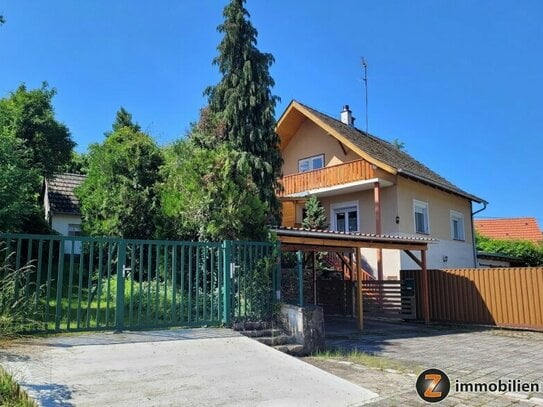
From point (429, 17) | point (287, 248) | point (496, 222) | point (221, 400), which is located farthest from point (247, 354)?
point (496, 222)

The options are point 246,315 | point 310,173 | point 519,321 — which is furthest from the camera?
point 310,173

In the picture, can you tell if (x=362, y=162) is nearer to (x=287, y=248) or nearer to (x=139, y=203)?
(x=287, y=248)

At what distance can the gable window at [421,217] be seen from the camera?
20.8 meters

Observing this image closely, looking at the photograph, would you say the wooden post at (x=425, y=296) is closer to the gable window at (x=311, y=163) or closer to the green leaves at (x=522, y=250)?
the gable window at (x=311, y=163)

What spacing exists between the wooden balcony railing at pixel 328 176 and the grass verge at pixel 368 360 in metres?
11.2

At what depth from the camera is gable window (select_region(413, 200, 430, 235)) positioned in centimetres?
2084

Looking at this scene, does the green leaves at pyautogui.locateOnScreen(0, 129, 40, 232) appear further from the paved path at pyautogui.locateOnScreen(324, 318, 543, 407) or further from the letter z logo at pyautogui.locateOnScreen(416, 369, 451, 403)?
the letter z logo at pyautogui.locateOnScreen(416, 369, 451, 403)

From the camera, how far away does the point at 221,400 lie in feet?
17.7

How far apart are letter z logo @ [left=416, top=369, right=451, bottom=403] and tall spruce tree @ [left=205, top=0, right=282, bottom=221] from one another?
27.4ft

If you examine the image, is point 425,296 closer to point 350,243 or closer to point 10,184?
point 350,243

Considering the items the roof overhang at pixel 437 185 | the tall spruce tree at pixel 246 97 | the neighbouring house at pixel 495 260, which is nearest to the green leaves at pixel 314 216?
the roof overhang at pixel 437 185

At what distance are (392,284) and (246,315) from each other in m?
8.99

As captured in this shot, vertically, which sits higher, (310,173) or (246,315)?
(310,173)

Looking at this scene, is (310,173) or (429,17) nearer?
(429,17)
